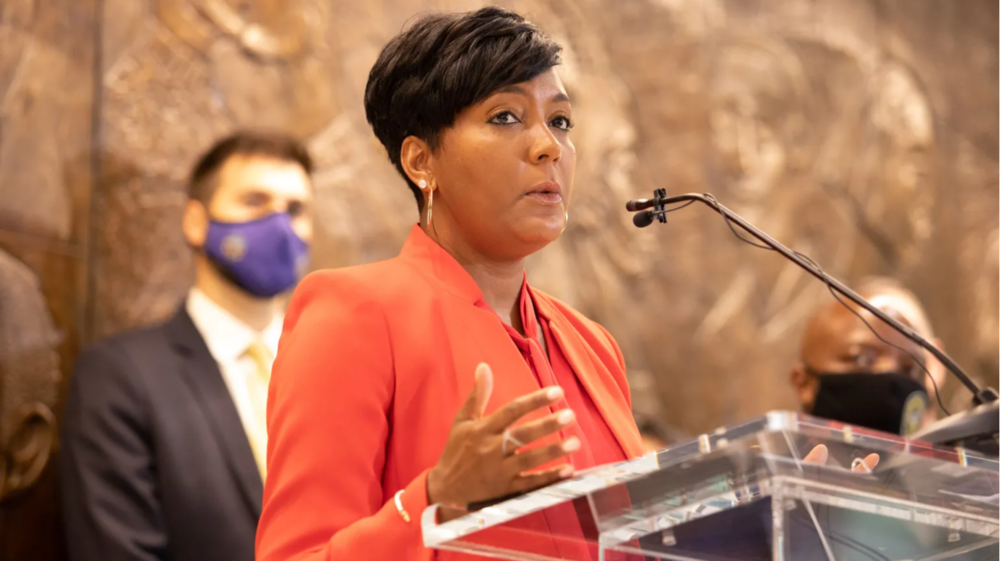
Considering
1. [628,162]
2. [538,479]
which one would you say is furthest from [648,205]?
[628,162]

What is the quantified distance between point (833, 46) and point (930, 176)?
3.09 ft

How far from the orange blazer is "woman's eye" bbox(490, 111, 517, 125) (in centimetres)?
29

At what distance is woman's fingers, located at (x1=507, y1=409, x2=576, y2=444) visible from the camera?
1341 mm

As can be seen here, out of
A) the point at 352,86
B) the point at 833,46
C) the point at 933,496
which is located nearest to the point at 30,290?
the point at 352,86

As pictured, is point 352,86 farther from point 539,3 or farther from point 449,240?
point 449,240

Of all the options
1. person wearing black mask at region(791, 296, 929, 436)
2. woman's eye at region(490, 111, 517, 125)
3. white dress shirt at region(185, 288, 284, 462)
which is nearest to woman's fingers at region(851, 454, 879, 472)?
woman's eye at region(490, 111, 517, 125)

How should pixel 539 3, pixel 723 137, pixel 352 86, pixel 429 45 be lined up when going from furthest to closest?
pixel 723 137 < pixel 539 3 < pixel 352 86 < pixel 429 45

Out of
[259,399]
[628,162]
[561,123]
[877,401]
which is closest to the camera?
[561,123]

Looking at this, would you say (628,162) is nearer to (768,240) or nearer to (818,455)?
(768,240)

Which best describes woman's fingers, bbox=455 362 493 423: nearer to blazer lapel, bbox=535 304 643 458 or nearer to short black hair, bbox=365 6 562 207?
blazer lapel, bbox=535 304 643 458

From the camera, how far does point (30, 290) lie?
4.00 m

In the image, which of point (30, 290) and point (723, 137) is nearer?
point (30, 290)

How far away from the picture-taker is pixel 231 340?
4199mm

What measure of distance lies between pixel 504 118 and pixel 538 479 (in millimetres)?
798
